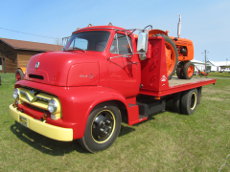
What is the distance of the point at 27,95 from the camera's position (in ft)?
11.1

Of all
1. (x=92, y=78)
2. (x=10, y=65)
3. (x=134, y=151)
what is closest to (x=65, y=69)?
(x=92, y=78)

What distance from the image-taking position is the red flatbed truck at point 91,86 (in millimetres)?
2840

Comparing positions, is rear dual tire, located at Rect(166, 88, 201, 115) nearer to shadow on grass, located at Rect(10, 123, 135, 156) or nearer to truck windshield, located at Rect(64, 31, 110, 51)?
shadow on grass, located at Rect(10, 123, 135, 156)

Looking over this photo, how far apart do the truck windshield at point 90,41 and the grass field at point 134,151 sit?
1.99 metres

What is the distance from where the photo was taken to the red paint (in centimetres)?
284

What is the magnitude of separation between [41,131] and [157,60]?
2908mm

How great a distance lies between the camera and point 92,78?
3.29m

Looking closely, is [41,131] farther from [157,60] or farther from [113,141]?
[157,60]

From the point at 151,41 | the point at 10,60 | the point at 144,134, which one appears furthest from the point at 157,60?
the point at 10,60

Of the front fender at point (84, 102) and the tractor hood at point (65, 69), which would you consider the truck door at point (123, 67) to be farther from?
the front fender at point (84, 102)

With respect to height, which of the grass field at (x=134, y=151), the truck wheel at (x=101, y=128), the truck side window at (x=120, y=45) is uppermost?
the truck side window at (x=120, y=45)

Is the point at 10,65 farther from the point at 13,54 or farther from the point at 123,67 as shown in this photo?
the point at 123,67

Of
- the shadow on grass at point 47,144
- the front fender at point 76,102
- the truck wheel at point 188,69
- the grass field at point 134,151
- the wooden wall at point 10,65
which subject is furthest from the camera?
the wooden wall at point 10,65

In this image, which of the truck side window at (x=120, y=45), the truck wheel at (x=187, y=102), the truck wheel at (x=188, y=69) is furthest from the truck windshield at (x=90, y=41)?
the truck wheel at (x=188, y=69)
